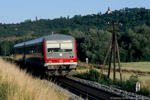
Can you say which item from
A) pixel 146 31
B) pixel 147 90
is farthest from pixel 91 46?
pixel 147 90

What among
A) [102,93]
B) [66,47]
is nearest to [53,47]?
[66,47]

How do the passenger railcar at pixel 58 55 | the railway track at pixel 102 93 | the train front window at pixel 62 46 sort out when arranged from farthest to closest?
the train front window at pixel 62 46, the passenger railcar at pixel 58 55, the railway track at pixel 102 93

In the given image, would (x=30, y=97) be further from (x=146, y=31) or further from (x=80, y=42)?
(x=146, y=31)

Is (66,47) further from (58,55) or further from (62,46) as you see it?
(58,55)

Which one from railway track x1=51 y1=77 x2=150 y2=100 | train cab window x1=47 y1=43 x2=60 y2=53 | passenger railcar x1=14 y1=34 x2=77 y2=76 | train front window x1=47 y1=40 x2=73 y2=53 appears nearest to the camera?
railway track x1=51 y1=77 x2=150 y2=100

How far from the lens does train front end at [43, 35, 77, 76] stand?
21.0 metres

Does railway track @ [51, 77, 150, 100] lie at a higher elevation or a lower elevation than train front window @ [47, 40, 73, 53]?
lower

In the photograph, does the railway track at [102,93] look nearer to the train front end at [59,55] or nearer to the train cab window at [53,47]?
the train front end at [59,55]

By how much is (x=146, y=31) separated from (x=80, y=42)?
684 inches

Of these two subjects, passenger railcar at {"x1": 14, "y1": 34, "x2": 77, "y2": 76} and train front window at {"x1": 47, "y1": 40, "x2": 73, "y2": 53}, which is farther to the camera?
train front window at {"x1": 47, "y1": 40, "x2": 73, "y2": 53}

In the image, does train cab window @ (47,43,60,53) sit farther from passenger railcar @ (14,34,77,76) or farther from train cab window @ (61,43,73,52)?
train cab window @ (61,43,73,52)

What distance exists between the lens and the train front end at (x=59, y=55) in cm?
2105

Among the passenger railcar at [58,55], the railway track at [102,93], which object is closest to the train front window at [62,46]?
the passenger railcar at [58,55]

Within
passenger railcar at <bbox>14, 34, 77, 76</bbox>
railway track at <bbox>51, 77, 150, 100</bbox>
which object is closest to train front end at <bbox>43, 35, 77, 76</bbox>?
passenger railcar at <bbox>14, 34, 77, 76</bbox>
